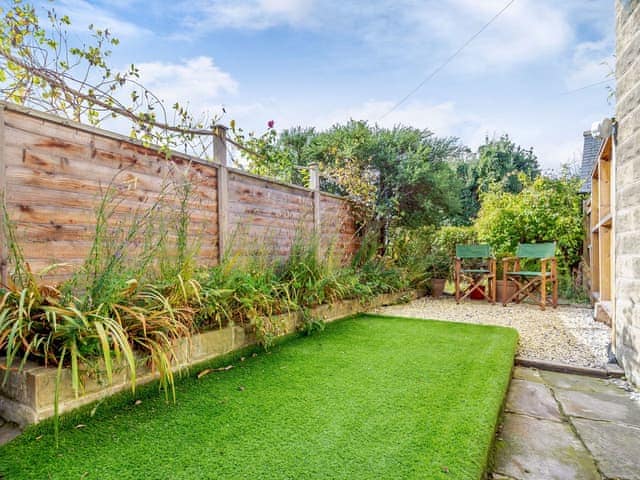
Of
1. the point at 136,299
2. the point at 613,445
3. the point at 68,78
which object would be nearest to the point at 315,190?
the point at 68,78

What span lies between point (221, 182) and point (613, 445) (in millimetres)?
3123

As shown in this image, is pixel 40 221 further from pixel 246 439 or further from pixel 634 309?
pixel 634 309

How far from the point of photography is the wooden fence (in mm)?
1886

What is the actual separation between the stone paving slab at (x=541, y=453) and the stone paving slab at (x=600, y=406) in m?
0.24

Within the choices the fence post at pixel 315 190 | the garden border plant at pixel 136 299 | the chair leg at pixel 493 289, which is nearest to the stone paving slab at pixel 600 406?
the garden border plant at pixel 136 299

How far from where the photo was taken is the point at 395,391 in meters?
1.85

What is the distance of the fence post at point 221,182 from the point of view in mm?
3184

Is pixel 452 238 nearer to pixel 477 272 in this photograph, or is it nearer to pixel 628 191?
pixel 477 272

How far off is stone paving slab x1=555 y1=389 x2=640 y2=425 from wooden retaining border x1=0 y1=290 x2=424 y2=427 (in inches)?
80.4

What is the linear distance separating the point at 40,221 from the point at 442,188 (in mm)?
5294

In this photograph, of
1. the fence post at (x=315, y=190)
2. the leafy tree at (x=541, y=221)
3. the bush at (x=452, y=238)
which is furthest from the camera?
the bush at (x=452, y=238)

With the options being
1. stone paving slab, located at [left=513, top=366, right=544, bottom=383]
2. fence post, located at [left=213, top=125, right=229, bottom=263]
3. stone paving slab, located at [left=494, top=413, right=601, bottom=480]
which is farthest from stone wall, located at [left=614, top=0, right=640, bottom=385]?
fence post, located at [left=213, top=125, right=229, bottom=263]

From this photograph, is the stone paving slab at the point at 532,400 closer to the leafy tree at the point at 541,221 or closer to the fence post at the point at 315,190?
the fence post at the point at 315,190

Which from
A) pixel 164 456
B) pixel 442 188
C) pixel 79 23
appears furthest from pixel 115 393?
pixel 442 188
